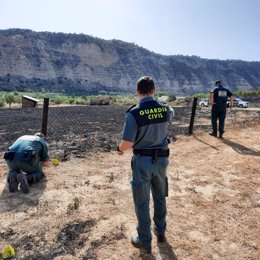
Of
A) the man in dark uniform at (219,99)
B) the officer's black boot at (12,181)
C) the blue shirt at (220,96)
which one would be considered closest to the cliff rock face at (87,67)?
the man in dark uniform at (219,99)

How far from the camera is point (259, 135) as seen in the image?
42.1 ft

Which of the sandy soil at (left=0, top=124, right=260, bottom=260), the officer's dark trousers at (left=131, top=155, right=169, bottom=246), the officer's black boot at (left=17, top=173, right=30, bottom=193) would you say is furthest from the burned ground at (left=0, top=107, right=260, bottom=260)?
the officer's dark trousers at (left=131, top=155, right=169, bottom=246)

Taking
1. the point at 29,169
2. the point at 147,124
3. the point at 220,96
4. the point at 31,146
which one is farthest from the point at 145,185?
the point at 220,96

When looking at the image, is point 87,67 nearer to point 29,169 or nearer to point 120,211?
point 29,169

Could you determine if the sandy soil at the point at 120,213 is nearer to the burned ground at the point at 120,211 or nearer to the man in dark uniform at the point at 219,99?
the burned ground at the point at 120,211

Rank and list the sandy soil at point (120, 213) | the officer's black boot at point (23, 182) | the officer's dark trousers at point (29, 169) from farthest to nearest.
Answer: the officer's dark trousers at point (29, 169) < the officer's black boot at point (23, 182) < the sandy soil at point (120, 213)

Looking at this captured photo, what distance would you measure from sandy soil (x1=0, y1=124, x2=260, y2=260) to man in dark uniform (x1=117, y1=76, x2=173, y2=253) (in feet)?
1.90

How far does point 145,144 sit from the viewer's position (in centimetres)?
402

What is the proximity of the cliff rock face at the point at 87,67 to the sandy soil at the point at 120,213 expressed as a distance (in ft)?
218

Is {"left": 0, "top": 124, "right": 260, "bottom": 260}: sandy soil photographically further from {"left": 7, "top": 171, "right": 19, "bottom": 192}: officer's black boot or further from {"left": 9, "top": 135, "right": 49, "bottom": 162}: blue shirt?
{"left": 9, "top": 135, "right": 49, "bottom": 162}: blue shirt

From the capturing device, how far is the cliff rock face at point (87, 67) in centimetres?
8038

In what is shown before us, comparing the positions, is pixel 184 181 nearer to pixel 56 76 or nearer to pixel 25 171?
pixel 25 171

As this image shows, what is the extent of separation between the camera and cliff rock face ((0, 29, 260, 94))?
80.4m

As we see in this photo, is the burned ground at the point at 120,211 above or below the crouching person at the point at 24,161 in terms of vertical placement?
below
